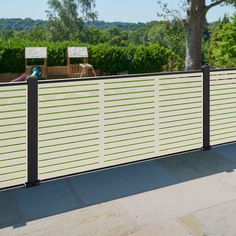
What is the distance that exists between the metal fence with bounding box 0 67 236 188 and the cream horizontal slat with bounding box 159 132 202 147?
14 millimetres

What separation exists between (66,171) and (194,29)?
8.62 m

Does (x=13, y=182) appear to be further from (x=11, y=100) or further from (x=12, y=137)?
(x=11, y=100)

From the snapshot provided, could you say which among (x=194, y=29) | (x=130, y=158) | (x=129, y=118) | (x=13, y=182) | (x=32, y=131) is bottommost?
(x=13, y=182)

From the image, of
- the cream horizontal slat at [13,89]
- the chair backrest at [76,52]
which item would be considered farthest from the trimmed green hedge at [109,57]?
the cream horizontal slat at [13,89]

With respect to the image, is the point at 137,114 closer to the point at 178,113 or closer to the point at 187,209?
the point at 178,113

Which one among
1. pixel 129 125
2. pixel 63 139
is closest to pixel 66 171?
pixel 63 139

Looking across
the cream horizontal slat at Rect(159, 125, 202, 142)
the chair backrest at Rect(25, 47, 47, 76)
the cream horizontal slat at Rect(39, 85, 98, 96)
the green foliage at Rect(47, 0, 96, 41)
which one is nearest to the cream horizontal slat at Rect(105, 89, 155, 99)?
the cream horizontal slat at Rect(39, 85, 98, 96)

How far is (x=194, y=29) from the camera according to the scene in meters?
11.5

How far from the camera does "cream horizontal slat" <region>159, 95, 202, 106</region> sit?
4.90 meters

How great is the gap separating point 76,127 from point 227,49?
22.4 m

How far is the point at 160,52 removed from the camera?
16.0 metres

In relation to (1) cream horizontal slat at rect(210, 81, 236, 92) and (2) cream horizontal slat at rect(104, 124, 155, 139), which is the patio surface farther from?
(1) cream horizontal slat at rect(210, 81, 236, 92)

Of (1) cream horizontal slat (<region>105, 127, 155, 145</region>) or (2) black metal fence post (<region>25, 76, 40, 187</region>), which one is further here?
(1) cream horizontal slat (<region>105, 127, 155, 145</region>)

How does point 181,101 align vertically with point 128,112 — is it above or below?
above
